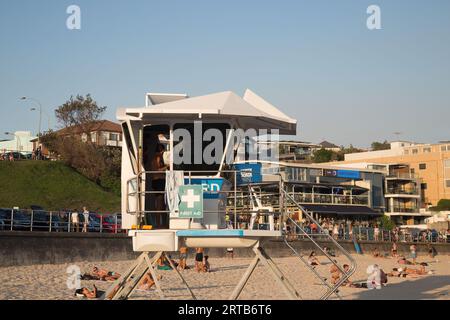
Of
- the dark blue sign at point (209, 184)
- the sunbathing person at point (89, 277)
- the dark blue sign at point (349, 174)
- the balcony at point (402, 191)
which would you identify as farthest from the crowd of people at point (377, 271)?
the balcony at point (402, 191)

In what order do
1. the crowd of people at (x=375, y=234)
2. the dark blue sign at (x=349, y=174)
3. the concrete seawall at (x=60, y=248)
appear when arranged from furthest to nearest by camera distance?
the dark blue sign at (x=349, y=174), the crowd of people at (x=375, y=234), the concrete seawall at (x=60, y=248)

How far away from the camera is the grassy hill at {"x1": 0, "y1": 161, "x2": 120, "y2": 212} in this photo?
62031mm

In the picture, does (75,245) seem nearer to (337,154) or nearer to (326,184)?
(326,184)

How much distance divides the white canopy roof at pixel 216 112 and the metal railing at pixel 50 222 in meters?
19.8

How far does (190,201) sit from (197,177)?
881 millimetres

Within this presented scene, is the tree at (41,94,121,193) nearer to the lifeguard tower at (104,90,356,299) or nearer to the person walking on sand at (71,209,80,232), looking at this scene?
the person walking on sand at (71,209,80,232)

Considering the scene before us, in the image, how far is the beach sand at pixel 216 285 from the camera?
22.7 metres

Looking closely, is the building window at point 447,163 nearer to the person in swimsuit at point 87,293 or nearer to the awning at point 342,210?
the awning at point 342,210

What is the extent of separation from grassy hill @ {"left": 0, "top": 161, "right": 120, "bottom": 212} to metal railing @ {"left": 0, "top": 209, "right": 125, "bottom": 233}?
23.9m

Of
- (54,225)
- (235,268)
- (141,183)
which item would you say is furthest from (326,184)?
(141,183)

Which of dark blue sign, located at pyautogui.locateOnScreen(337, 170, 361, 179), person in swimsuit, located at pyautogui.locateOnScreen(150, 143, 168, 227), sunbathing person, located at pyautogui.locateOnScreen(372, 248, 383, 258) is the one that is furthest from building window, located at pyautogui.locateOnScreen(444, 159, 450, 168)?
person in swimsuit, located at pyautogui.locateOnScreen(150, 143, 168, 227)

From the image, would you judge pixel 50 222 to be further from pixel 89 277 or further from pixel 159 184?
pixel 159 184
